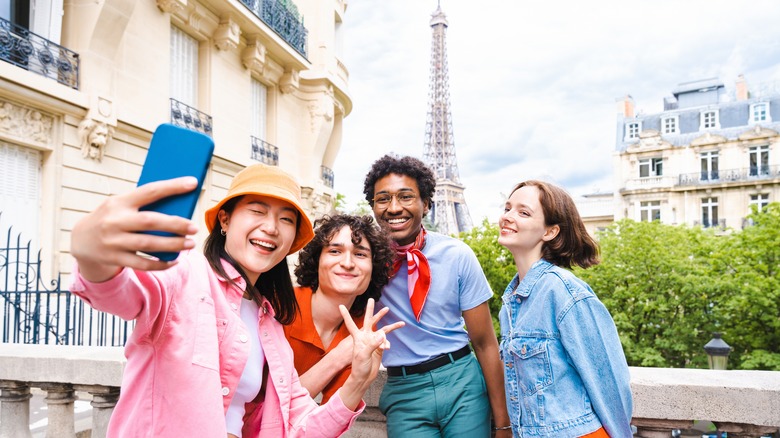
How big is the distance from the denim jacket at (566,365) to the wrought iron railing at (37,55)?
883 cm

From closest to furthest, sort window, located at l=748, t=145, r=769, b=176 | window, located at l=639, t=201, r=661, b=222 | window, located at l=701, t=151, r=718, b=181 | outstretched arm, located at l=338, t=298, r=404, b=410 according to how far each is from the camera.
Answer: outstretched arm, located at l=338, t=298, r=404, b=410 → window, located at l=748, t=145, r=769, b=176 → window, located at l=701, t=151, r=718, b=181 → window, located at l=639, t=201, r=661, b=222

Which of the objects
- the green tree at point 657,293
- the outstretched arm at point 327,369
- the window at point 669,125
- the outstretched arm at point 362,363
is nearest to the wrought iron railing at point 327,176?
the green tree at point 657,293

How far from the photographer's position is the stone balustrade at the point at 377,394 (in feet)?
8.66

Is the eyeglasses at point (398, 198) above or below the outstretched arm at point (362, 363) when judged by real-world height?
above

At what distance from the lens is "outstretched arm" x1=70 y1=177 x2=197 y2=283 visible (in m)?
1.09

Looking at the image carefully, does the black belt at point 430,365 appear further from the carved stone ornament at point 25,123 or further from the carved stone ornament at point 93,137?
the carved stone ornament at point 93,137

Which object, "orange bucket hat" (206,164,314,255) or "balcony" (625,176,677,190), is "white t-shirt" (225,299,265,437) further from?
"balcony" (625,176,677,190)

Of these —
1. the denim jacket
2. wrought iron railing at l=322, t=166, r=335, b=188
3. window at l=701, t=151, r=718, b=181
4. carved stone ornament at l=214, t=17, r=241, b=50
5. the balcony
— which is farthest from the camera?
the balcony

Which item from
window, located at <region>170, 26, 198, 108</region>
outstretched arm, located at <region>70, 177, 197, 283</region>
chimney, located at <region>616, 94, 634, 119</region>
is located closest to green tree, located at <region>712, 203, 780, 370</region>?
window, located at <region>170, 26, 198, 108</region>

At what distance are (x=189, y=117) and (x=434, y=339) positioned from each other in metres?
10.4

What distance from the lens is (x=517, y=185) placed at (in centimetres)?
268

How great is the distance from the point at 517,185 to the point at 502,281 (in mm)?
15490

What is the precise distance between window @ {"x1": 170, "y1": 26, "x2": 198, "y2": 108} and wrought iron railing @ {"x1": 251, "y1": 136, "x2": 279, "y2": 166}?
2.26 meters

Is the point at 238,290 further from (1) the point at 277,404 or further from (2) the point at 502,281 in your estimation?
(2) the point at 502,281
